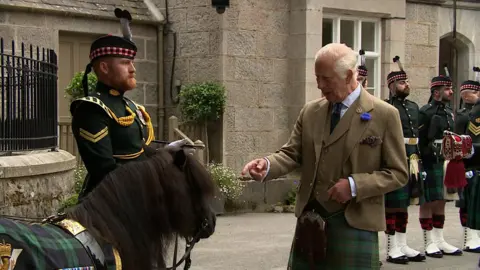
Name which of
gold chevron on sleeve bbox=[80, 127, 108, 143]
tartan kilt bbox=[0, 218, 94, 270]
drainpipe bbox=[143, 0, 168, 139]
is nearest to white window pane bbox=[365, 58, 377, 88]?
drainpipe bbox=[143, 0, 168, 139]

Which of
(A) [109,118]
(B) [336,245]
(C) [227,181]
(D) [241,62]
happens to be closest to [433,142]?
(C) [227,181]

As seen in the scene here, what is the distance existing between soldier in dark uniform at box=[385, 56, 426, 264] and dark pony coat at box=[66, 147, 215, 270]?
4707 millimetres

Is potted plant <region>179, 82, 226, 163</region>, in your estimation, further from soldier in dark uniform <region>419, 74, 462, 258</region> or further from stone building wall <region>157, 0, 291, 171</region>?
soldier in dark uniform <region>419, 74, 462, 258</region>

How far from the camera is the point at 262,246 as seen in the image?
9.53 metres

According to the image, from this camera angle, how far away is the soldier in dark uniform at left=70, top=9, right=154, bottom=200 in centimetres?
466

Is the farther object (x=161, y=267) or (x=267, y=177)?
(x=267, y=177)

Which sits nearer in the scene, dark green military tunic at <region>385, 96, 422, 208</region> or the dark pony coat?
the dark pony coat

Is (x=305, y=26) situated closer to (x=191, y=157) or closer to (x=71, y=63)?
(x=71, y=63)

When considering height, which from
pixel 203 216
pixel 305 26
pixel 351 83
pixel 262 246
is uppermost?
pixel 305 26

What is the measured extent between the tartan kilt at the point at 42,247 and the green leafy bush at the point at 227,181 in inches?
307

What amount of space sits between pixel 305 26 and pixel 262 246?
452 cm

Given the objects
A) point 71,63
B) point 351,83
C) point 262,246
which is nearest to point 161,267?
point 351,83

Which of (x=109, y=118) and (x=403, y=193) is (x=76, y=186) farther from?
(x=109, y=118)

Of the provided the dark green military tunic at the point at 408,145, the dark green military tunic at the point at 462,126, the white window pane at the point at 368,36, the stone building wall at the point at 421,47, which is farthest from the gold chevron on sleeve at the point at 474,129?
the stone building wall at the point at 421,47
